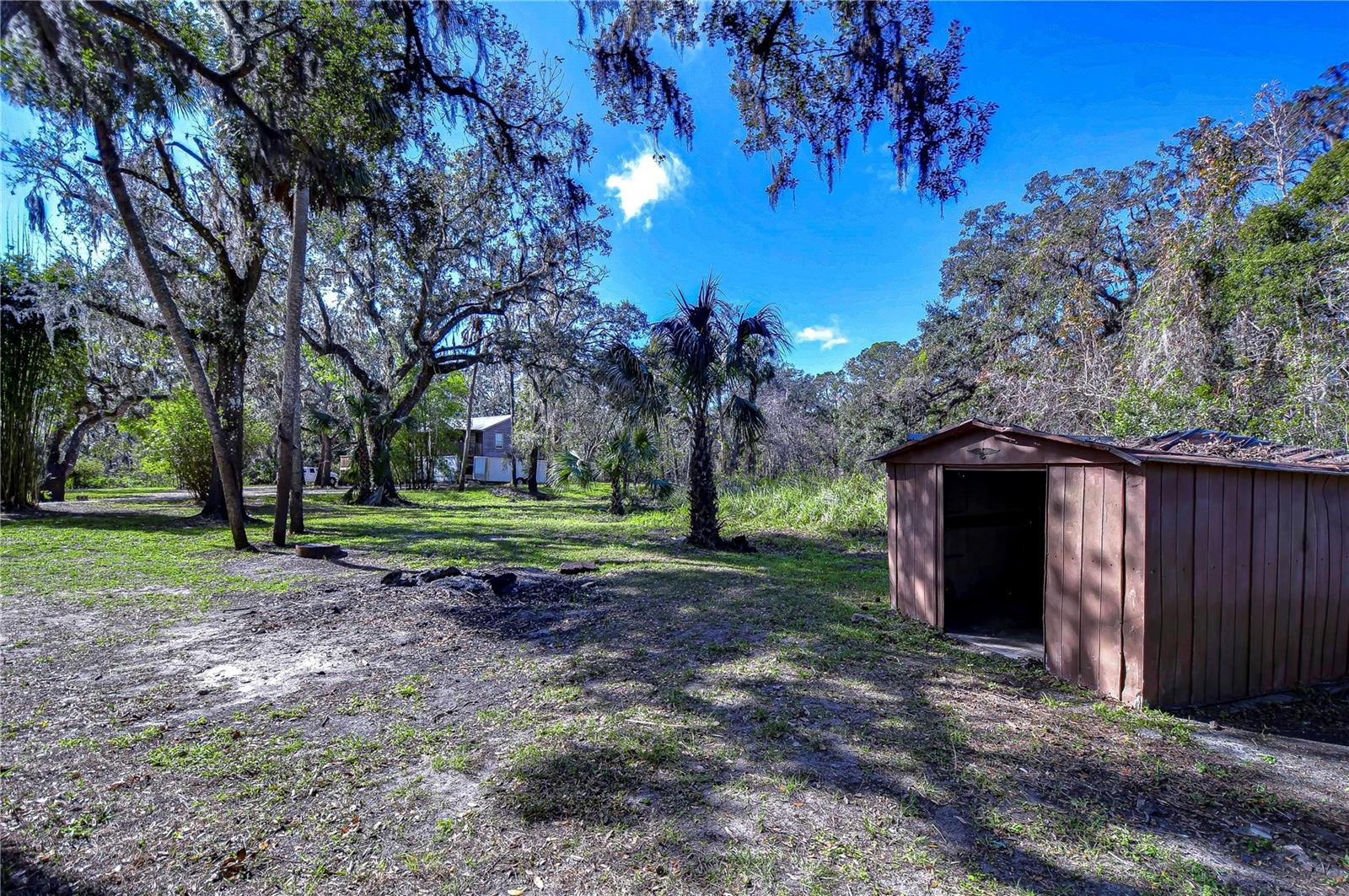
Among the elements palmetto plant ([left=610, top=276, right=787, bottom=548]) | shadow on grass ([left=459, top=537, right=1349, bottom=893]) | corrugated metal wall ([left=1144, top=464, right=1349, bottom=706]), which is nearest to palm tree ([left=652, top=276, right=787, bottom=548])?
palmetto plant ([left=610, top=276, right=787, bottom=548])

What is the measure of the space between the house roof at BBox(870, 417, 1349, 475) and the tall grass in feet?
21.1

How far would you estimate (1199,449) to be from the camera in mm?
4297

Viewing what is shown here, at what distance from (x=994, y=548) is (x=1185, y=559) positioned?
3124 mm

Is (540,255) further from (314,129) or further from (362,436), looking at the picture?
(314,129)

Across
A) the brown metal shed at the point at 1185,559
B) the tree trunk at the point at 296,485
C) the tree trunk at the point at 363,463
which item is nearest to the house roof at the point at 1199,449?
the brown metal shed at the point at 1185,559

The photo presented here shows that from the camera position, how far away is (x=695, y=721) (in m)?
3.29

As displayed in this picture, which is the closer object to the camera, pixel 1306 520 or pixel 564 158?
pixel 1306 520

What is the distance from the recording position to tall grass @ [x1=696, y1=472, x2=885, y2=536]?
38.0 ft

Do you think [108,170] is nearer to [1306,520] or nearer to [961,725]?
[961,725]

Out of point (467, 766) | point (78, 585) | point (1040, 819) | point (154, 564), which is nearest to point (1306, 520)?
point (1040, 819)

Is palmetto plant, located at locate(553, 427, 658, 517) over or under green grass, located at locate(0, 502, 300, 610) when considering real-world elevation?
over

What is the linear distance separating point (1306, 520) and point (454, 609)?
739 cm

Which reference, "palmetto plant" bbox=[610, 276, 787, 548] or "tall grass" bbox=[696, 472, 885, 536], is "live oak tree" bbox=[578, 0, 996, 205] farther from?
"tall grass" bbox=[696, 472, 885, 536]

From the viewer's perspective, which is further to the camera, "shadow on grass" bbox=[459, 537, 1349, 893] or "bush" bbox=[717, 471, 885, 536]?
"bush" bbox=[717, 471, 885, 536]
